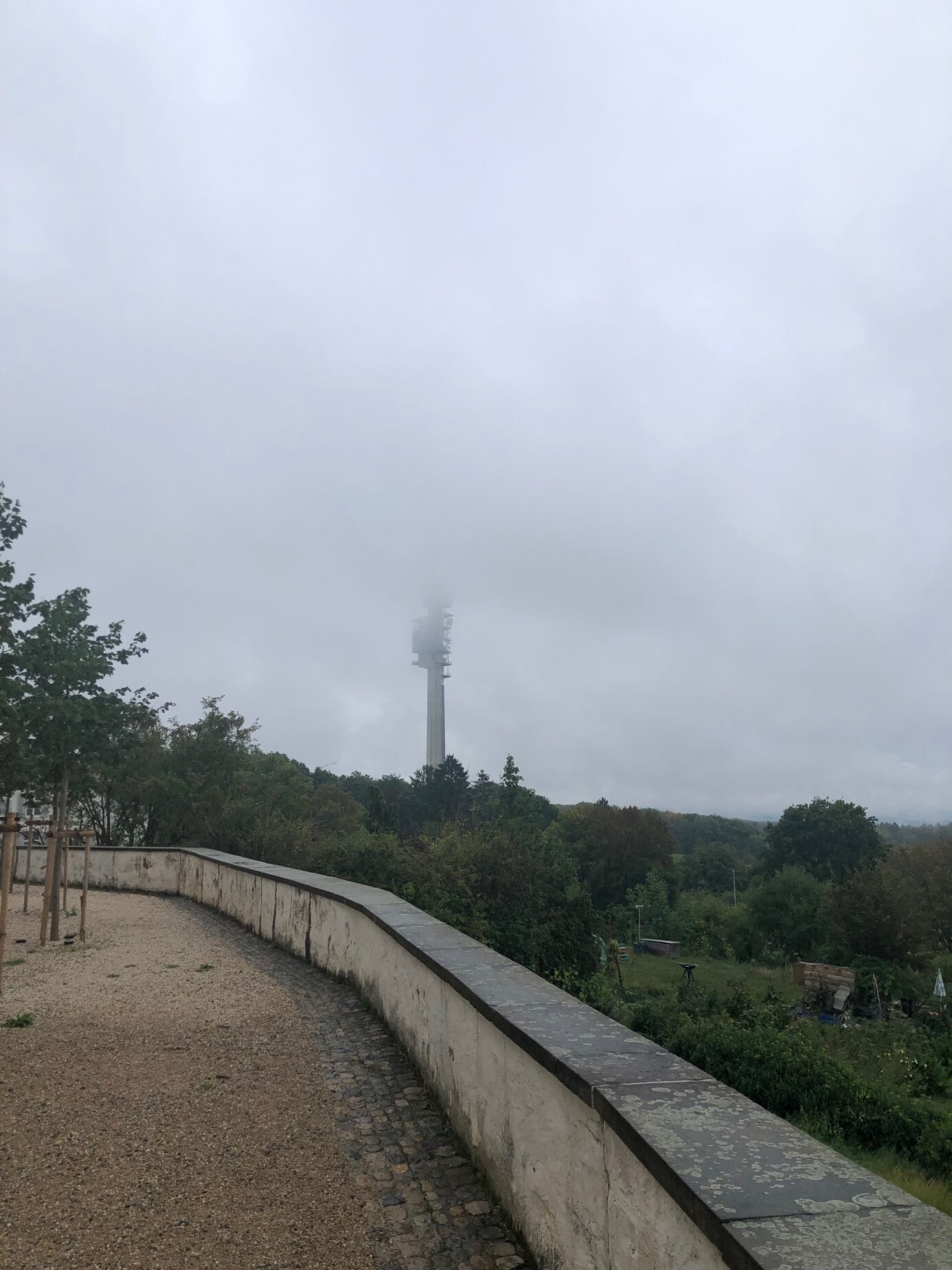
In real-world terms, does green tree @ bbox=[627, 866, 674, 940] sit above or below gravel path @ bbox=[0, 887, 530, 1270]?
below

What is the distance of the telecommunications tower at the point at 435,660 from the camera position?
3725 inches

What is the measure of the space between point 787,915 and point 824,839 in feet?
44.4

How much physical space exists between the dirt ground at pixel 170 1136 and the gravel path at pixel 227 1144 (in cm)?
1

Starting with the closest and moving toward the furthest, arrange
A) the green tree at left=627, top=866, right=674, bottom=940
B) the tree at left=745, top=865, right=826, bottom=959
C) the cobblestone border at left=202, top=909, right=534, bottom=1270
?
the cobblestone border at left=202, top=909, right=534, bottom=1270, the tree at left=745, top=865, right=826, bottom=959, the green tree at left=627, top=866, right=674, bottom=940

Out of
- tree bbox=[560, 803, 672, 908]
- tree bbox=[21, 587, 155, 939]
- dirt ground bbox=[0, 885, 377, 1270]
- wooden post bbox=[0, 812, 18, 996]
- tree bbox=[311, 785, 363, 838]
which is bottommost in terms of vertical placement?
tree bbox=[560, 803, 672, 908]

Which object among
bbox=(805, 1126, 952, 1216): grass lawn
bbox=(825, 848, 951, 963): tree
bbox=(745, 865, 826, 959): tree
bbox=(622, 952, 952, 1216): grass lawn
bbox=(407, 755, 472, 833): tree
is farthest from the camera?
bbox=(407, 755, 472, 833): tree

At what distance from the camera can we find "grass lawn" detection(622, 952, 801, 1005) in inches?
1389

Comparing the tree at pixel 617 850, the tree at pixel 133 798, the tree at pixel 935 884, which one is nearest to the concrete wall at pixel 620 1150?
the tree at pixel 133 798

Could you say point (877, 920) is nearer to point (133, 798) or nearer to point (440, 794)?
point (133, 798)

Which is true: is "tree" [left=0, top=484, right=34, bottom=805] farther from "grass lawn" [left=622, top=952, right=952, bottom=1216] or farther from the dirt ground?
"grass lawn" [left=622, top=952, right=952, bottom=1216]

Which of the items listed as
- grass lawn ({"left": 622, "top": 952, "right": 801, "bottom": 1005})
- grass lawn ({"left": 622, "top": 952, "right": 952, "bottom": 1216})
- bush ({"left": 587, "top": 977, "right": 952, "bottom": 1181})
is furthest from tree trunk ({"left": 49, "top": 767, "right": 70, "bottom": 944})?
grass lawn ({"left": 622, "top": 952, "right": 801, "bottom": 1005})

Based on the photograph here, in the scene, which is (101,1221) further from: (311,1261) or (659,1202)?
(659,1202)

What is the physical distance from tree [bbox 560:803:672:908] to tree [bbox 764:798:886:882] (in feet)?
32.7

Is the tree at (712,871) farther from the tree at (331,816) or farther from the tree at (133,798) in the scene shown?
the tree at (133,798)
